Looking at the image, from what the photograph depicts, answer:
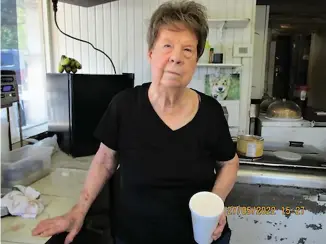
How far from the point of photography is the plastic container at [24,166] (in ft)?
4.00

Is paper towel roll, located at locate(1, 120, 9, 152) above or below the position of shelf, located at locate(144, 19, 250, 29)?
below

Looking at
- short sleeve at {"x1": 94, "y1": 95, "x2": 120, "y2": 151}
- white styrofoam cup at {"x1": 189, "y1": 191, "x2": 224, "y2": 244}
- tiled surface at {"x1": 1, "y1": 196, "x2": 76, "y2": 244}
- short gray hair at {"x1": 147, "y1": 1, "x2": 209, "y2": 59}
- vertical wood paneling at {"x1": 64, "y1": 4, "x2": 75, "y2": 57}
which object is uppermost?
vertical wood paneling at {"x1": 64, "y1": 4, "x2": 75, "y2": 57}

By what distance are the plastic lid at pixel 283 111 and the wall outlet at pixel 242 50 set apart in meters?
0.65

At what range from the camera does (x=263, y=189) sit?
62.2 inches

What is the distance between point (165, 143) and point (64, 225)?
419mm

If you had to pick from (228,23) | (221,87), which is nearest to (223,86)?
(221,87)

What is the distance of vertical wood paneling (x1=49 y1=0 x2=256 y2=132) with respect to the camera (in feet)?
8.21

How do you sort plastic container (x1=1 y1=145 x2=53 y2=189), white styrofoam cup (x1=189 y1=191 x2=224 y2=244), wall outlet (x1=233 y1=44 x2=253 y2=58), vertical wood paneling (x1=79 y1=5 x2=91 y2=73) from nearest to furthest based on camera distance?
white styrofoam cup (x1=189 y1=191 x2=224 y2=244) → plastic container (x1=1 y1=145 x2=53 y2=189) → wall outlet (x1=233 y1=44 x2=253 y2=58) → vertical wood paneling (x1=79 y1=5 x2=91 y2=73)

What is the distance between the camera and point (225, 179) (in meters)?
1.08

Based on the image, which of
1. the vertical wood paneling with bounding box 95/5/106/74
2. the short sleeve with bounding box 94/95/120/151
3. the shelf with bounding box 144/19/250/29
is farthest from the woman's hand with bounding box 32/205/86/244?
the vertical wood paneling with bounding box 95/5/106/74

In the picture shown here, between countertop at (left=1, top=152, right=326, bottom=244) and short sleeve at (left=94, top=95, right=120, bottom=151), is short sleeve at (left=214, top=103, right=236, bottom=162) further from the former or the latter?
countertop at (left=1, top=152, right=326, bottom=244)

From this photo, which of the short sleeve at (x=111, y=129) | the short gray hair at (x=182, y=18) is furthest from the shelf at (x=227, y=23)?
the short sleeve at (x=111, y=129)

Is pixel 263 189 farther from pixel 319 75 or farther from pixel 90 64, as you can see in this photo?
pixel 319 75

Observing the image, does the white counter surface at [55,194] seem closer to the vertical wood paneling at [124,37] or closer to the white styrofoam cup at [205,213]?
the white styrofoam cup at [205,213]
